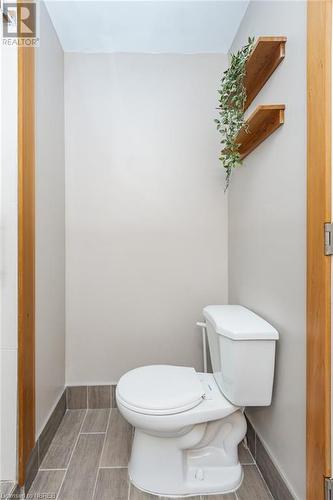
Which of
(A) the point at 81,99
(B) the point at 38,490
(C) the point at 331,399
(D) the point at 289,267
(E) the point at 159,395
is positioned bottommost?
(B) the point at 38,490

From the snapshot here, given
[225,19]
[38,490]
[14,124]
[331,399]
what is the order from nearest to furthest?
[331,399] → [14,124] → [38,490] → [225,19]

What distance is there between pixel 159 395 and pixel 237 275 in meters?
0.87

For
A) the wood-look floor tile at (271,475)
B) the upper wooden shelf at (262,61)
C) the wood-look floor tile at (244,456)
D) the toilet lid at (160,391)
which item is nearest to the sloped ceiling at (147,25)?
the upper wooden shelf at (262,61)

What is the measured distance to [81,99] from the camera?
Result: 2.14 meters

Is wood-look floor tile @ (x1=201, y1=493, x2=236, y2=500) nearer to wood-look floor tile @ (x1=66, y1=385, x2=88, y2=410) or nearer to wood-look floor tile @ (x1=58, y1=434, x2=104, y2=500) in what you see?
wood-look floor tile @ (x1=58, y1=434, x2=104, y2=500)

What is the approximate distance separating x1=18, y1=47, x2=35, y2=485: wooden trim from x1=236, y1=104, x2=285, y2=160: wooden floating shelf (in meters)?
0.96

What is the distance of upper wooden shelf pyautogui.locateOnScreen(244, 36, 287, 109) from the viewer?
1282mm

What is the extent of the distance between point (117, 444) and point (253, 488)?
727 mm

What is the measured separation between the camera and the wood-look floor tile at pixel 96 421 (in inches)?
75.9

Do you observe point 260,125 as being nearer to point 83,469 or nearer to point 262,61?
point 262,61

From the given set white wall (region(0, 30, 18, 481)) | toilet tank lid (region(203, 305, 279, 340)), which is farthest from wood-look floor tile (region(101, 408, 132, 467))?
toilet tank lid (region(203, 305, 279, 340))

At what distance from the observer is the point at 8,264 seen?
1.31 m

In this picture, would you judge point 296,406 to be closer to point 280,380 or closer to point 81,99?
point 280,380

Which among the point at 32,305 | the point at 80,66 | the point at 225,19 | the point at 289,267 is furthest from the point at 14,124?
the point at 225,19
